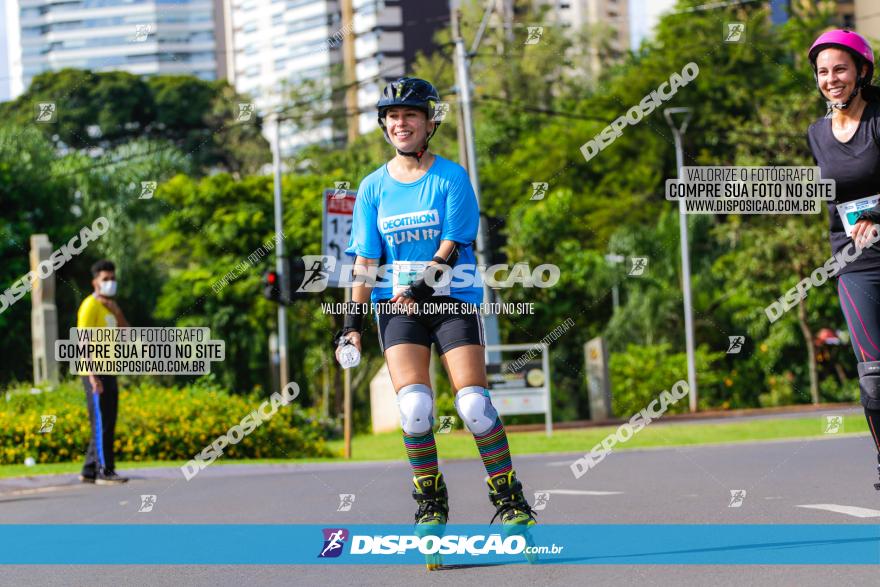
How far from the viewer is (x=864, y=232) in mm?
5863

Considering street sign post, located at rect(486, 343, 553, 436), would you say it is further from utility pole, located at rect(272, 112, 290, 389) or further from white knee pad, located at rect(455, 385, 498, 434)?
white knee pad, located at rect(455, 385, 498, 434)

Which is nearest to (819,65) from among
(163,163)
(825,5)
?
(163,163)

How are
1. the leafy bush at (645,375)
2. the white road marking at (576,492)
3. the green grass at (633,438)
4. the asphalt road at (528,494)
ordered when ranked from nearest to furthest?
the asphalt road at (528,494), the white road marking at (576,492), the green grass at (633,438), the leafy bush at (645,375)

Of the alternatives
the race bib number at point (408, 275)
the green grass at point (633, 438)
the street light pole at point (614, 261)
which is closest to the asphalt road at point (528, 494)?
the race bib number at point (408, 275)

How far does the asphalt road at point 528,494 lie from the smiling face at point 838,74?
2.03 metres

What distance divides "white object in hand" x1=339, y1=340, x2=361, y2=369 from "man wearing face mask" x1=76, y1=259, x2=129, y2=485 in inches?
257

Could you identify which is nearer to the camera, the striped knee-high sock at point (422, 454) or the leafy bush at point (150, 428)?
the striped knee-high sock at point (422, 454)

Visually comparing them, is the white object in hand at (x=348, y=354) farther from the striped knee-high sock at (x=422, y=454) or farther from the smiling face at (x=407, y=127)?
the smiling face at (x=407, y=127)

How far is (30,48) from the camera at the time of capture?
Result: 126 m

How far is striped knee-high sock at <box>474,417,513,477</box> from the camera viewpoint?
590 cm

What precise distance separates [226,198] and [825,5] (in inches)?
926

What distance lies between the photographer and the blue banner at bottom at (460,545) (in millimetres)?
5805

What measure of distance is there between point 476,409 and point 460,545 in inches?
27.2
